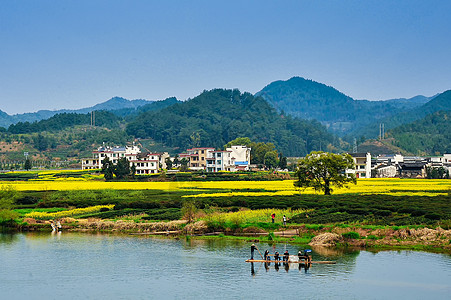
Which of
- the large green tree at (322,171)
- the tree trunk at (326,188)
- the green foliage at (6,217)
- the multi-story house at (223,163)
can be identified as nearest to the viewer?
the green foliage at (6,217)

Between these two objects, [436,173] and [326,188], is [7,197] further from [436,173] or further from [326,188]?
[436,173]

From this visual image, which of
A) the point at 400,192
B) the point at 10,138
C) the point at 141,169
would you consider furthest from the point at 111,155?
the point at 400,192

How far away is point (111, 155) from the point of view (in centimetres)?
13950

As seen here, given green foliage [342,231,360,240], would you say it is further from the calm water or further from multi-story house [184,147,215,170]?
multi-story house [184,147,215,170]

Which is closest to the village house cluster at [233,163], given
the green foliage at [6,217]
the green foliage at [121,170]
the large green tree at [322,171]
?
the green foliage at [121,170]

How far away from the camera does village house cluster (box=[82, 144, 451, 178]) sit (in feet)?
365

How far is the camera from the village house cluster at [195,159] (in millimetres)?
126438

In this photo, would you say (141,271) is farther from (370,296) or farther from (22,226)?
(22,226)

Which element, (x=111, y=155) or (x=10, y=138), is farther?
(x=10, y=138)

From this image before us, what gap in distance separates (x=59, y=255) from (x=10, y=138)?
6524 inches

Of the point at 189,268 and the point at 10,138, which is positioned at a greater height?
the point at 10,138

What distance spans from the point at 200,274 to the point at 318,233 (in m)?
11.7

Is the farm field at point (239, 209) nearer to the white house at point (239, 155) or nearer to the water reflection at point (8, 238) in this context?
the water reflection at point (8, 238)

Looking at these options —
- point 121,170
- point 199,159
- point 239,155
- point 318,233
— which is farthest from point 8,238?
point 239,155
